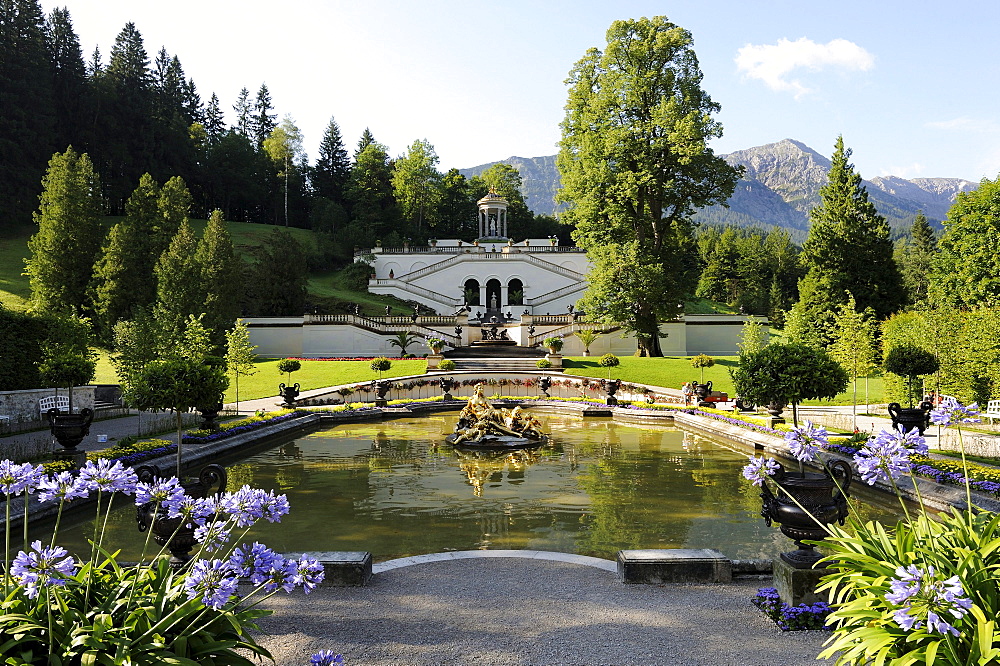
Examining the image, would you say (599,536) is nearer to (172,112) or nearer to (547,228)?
(547,228)

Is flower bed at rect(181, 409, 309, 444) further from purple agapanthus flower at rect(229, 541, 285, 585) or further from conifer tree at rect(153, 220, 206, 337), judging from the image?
conifer tree at rect(153, 220, 206, 337)

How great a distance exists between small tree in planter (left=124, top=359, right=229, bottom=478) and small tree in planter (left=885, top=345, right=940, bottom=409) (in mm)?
19609

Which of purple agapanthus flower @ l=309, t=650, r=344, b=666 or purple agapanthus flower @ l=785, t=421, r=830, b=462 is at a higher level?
purple agapanthus flower @ l=785, t=421, r=830, b=462

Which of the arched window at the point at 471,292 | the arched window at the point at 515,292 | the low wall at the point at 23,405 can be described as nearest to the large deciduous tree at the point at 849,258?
the arched window at the point at 515,292

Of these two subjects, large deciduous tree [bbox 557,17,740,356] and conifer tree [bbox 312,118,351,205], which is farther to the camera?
conifer tree [bbox 312,118,351,205]

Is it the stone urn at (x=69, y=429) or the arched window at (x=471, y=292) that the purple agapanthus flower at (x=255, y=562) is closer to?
the stone urn at (x=69, y=429)

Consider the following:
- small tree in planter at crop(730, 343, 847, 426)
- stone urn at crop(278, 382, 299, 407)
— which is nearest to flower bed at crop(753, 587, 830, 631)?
small tree in planter at crop(730, 343, 847, 426)

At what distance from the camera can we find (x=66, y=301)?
39031 mm

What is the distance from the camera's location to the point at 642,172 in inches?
1462

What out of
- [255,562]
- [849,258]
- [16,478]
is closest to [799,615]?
[255,562]

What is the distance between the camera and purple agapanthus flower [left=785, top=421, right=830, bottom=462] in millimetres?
4707

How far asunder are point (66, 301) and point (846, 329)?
43.3 meters

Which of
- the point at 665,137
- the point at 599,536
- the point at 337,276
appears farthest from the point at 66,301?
the point at 599,536

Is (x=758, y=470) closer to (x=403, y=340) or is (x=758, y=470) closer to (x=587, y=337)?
(x=587, y=337)
